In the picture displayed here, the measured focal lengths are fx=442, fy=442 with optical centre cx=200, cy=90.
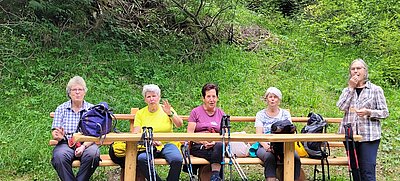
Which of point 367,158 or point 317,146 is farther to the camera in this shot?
point 317,146

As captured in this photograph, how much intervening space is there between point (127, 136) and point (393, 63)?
7312 millimetres

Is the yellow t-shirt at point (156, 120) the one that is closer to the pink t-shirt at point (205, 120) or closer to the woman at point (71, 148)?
the pink t-shirt at point (205, 120)

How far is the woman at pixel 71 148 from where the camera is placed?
3959 millimetres

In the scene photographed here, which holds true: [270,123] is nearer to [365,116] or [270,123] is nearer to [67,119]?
[365,116]

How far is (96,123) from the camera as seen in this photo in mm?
3648

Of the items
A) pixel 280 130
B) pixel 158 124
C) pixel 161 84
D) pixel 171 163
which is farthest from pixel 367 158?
pixel 161 84

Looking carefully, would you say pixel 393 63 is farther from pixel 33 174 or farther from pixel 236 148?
pixel 33 174

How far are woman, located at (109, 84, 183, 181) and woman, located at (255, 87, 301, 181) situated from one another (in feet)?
2.66

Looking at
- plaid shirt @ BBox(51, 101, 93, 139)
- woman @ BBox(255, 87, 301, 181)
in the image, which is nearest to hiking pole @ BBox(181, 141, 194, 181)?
woman @ BBox(255, 87, 301, 181)

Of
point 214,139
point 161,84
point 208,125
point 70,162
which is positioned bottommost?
point 70,162

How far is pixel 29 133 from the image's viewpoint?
5656 millimetres

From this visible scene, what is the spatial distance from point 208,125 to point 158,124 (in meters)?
0.50

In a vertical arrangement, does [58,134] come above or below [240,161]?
above

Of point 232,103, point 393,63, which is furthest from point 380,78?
point 232,103
